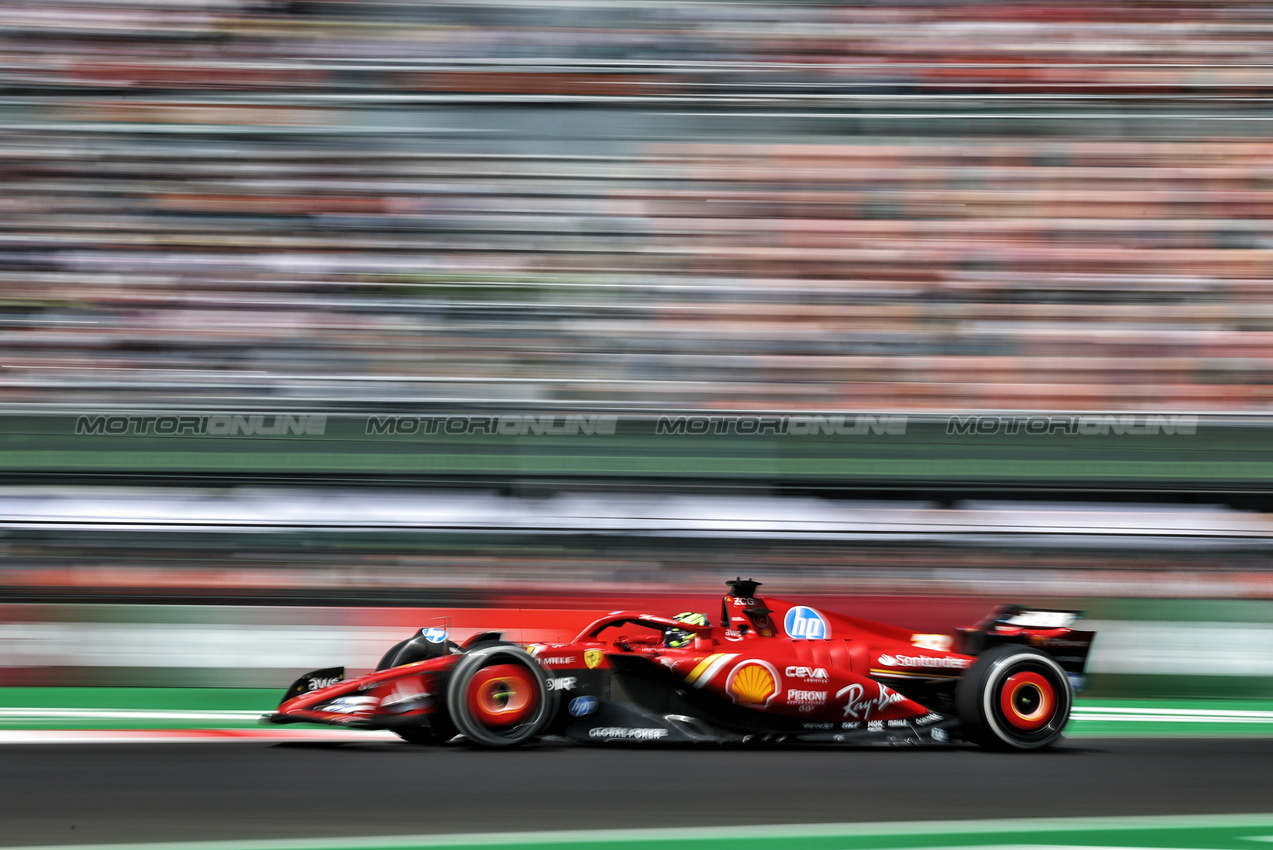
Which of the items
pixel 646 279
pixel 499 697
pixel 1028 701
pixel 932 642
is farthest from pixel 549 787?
pixel 646 279

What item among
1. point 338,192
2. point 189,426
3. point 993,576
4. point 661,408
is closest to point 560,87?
point 338,192

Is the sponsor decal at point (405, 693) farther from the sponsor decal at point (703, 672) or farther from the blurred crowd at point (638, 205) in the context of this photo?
the blurred crowd at point (638, 205)

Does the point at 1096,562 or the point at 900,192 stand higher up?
the point at 900,192

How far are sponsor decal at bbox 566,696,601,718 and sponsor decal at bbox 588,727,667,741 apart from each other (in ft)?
0.24

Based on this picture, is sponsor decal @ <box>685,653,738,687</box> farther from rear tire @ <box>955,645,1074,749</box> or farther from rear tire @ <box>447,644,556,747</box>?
rear tire @ <box>955,645,1074,749</box>

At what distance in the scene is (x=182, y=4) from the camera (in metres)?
10.7

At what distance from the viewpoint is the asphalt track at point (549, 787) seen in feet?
12.1

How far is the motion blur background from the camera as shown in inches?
376

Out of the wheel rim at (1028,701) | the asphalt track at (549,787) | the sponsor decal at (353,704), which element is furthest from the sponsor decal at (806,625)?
the sponsor decal at (353,704)

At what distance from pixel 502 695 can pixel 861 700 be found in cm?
135

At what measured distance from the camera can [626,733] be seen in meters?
5.23

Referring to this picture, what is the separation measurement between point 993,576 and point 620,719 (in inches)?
178

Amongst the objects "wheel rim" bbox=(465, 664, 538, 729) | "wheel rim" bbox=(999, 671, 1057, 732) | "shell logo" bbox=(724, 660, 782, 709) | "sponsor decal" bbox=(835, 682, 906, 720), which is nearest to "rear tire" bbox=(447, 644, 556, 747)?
"wheel rim" bbox=(465, 664, 538, 729)

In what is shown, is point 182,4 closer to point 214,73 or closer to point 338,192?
point 214,73
